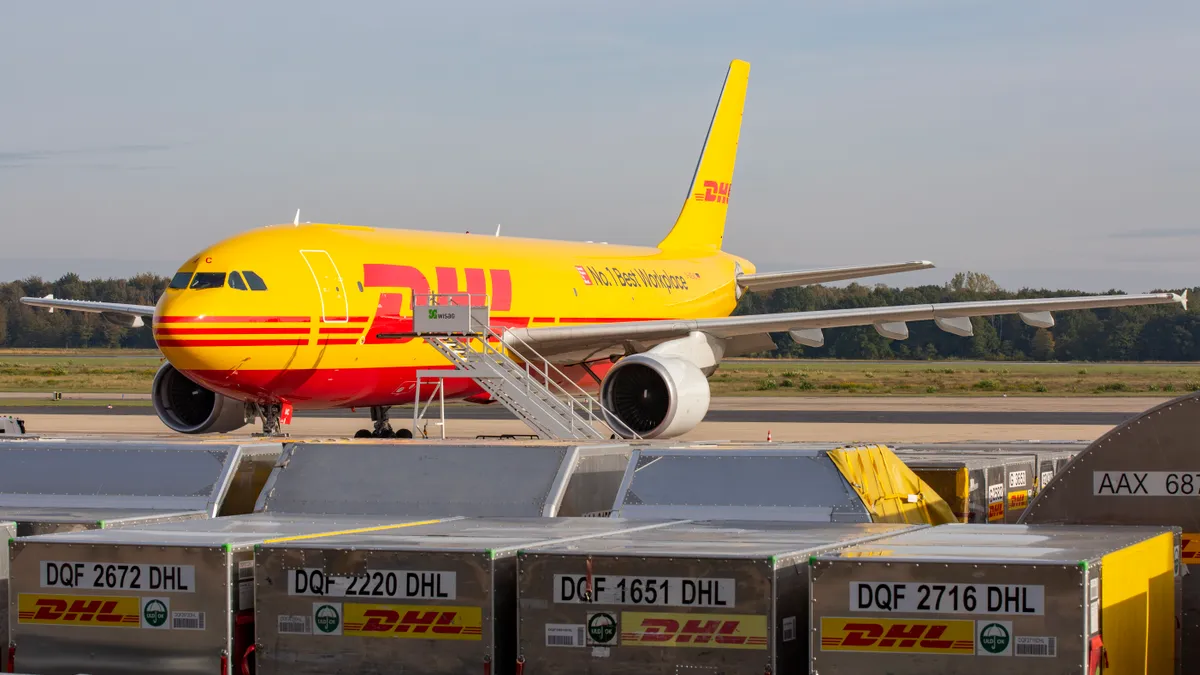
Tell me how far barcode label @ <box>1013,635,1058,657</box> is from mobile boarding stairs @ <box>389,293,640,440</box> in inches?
500

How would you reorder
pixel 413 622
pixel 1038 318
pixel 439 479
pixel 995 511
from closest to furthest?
pixel 413 622 → pixel 439 479 → pixel 995 511 → pixel 1038 318

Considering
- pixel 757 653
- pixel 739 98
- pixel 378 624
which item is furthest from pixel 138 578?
pixel 739 98

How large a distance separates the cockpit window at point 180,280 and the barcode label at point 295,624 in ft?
50.0

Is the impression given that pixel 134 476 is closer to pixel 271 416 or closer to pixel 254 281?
pixel 254 281

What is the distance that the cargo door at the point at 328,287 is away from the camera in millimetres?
22812

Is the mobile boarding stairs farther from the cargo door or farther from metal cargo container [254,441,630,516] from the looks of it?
metal cargo container [254,441,630,516]

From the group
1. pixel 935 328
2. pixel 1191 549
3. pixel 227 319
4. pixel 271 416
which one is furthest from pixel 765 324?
pixel 935 328

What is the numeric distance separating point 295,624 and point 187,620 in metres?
0.54

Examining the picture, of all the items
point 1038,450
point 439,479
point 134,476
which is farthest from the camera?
point 1038,450

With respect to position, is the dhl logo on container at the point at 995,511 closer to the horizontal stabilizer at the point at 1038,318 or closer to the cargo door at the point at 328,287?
the cargo door at the point at 328,287

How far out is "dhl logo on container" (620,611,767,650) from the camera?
7.00 meters

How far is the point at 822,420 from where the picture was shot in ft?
126

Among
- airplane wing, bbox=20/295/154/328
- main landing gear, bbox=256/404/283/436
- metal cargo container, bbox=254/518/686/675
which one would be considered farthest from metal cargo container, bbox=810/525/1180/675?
airplane wing, bbox=20/295/154/328

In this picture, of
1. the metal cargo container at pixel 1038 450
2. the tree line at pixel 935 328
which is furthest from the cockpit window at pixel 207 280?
the tree line at pixel 935 328
